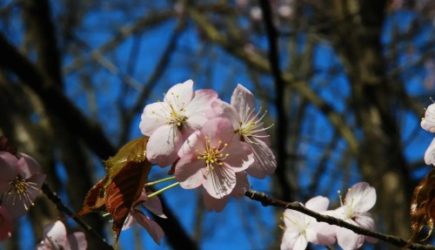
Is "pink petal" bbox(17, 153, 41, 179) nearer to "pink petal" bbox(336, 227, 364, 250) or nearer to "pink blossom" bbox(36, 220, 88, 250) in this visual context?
"pink blossom" bbox(36, 220, 88, 250)

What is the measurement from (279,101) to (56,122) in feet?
2.72

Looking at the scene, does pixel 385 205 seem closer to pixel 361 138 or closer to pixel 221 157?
pixel 361 138

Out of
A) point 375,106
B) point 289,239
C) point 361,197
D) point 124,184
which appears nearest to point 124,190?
point 124,184

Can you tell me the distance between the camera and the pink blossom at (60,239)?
1.17 meters

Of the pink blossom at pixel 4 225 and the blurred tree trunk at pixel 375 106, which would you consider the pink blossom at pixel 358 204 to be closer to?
the pink blossom at pixel 4 225

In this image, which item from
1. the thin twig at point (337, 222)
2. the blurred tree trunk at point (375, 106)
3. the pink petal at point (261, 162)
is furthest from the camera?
the blurred tree trunk at point (375, 106)

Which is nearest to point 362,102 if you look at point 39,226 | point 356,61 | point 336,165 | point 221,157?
point 356,61

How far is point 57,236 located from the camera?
1177 millimetres

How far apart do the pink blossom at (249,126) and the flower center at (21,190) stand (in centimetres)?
32

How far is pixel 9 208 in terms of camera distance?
1.08 metres

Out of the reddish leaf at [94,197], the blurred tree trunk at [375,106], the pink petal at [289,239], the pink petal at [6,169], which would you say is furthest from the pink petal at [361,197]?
the blurred tree trunk at [375,106]

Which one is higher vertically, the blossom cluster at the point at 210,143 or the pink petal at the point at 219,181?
the blossom cluster at the point at 210,143

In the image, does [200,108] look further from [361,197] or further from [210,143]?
[361,197]

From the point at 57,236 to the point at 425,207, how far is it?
0.58 metres
